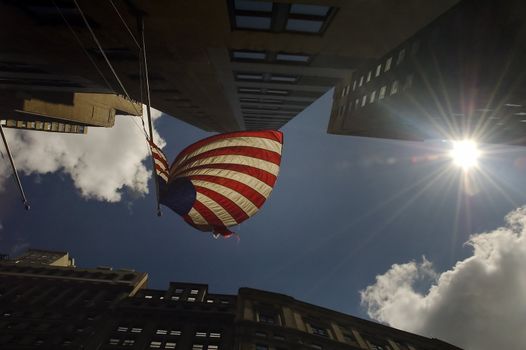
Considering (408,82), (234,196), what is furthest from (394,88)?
(234,196)

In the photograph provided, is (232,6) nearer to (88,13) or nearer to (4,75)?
(88,13)

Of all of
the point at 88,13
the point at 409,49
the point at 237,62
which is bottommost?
the point at 88,13

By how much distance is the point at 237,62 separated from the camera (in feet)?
59.4

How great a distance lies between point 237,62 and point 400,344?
161 ft

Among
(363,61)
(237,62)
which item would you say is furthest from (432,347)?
(237,62)

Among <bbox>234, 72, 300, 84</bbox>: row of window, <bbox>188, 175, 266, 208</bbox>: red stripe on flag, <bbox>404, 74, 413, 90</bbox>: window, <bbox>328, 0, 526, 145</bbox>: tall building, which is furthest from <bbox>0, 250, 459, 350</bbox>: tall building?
<bbox>404, 74, 413, 90</bbox>: window

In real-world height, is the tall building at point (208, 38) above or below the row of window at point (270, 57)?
below

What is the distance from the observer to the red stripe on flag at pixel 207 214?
14.9 meters

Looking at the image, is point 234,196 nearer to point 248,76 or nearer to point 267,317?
point 248,76

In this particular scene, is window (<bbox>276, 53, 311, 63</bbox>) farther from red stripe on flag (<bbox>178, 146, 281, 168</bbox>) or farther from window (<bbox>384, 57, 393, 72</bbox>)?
window (<bbox>384, 57, 393, 72</bbox>)

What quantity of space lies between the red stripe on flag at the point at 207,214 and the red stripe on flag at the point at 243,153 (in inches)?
82.1

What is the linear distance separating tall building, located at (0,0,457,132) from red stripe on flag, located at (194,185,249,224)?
5.78 metres

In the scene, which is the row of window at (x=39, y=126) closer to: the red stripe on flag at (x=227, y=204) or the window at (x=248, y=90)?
the window at (x=248, y=90)

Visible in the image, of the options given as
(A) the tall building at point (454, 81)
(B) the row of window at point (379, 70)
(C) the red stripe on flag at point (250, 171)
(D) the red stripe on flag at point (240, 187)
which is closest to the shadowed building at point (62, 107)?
(C) the red stripe on flag at point (250, 171)
